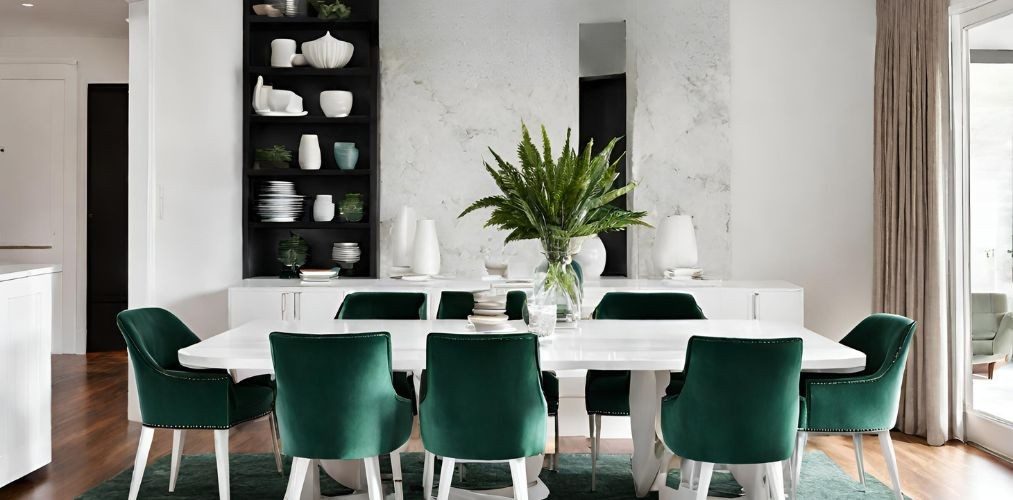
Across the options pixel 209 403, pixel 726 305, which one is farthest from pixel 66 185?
pixel 726 305

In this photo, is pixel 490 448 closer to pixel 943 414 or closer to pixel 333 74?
pixel 943 414

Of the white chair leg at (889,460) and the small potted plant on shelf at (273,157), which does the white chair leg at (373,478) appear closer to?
the white chair leg at (889,460)

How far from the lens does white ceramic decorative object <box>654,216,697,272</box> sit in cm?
531

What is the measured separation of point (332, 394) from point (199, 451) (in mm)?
1992

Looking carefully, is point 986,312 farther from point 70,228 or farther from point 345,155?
point 70,228

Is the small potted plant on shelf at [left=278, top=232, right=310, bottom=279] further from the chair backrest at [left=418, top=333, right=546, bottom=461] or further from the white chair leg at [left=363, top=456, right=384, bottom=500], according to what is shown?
the chair backrest at [left=418, top=333, right=546, bottom=461]

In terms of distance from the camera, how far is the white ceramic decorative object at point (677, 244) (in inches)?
209

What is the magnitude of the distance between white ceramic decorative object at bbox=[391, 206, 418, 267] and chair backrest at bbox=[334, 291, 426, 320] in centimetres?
115

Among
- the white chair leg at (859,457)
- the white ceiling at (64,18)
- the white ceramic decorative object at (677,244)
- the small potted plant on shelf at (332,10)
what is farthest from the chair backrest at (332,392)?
the white ceiling at (64,18)

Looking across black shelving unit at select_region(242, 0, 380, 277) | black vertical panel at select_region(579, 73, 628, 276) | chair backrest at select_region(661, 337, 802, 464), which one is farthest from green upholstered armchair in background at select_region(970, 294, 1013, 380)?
black shelving unit at select_region(242, 0, 380, 277)

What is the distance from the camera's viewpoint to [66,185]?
7527mm

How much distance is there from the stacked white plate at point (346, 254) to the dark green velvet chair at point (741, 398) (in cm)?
330

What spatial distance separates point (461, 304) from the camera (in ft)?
14.3

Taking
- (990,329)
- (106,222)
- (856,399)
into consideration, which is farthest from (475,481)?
(106,222)
